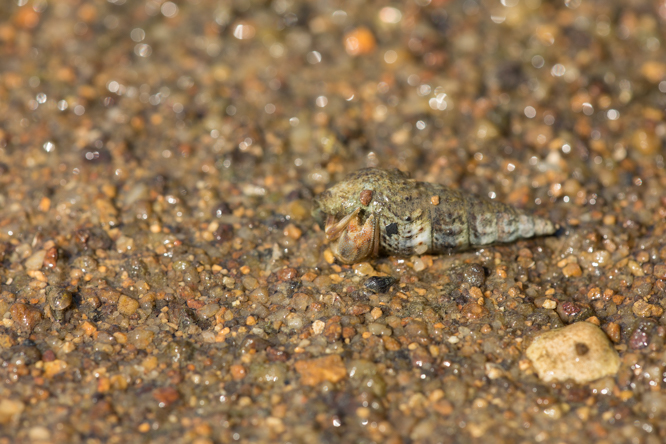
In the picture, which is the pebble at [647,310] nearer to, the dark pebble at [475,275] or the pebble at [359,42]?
the dark pebble at [475,275]

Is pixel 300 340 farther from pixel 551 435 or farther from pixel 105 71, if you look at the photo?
pixel 105 71

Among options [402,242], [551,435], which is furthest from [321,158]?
[551,435]

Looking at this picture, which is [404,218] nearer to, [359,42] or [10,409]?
[359,42]

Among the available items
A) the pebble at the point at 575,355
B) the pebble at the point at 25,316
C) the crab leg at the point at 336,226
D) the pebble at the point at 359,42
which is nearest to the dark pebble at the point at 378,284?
the crab leg at the point at 336,226

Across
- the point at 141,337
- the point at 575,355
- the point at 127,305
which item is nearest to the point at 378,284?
the point at 575,355

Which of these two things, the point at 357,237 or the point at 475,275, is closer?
the point at 357,237

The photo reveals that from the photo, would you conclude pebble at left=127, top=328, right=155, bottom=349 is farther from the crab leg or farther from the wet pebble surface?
A: the crab leg
